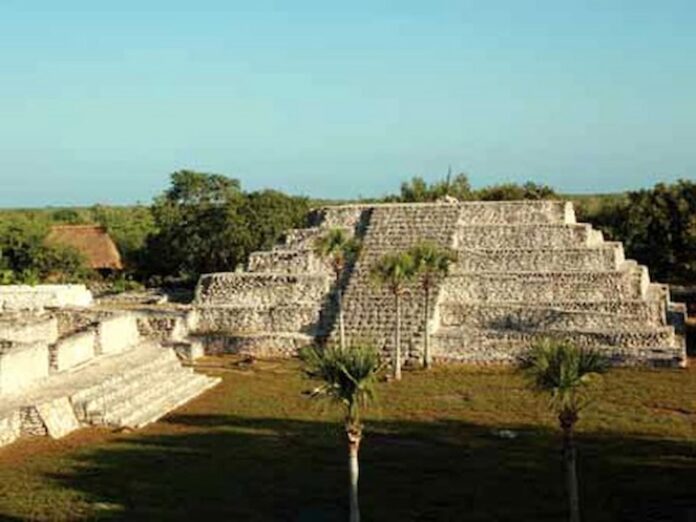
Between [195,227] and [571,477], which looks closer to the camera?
[571,477]

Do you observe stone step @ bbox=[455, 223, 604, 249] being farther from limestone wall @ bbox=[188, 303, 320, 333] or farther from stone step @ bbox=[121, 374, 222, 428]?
stone step @ bbox=[121, 374, 222, 428]

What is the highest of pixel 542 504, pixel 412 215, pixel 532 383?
pixel 412 215

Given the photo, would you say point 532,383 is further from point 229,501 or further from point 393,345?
point 393,345

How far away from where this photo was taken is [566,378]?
13617 mm

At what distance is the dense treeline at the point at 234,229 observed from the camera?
43.2 metres

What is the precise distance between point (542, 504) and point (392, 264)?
40.5ft

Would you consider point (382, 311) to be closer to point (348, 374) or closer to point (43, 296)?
point (43, 296)

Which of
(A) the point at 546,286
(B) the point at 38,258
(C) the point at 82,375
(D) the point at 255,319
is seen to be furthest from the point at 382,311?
(B) the point at 38,258

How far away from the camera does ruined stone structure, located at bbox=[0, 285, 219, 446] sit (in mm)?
20594

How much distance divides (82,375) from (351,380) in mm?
11854

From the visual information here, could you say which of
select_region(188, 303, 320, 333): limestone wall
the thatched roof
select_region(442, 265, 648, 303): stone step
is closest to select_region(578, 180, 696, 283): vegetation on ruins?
select_region(442, 265, 648, 303): stone step

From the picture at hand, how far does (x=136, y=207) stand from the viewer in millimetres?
114812

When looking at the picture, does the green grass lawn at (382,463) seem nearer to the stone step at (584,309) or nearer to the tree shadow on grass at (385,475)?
the tree shadow on grass at (385,475)

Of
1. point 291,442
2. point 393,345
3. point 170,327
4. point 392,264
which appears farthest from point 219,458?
point 170,327
